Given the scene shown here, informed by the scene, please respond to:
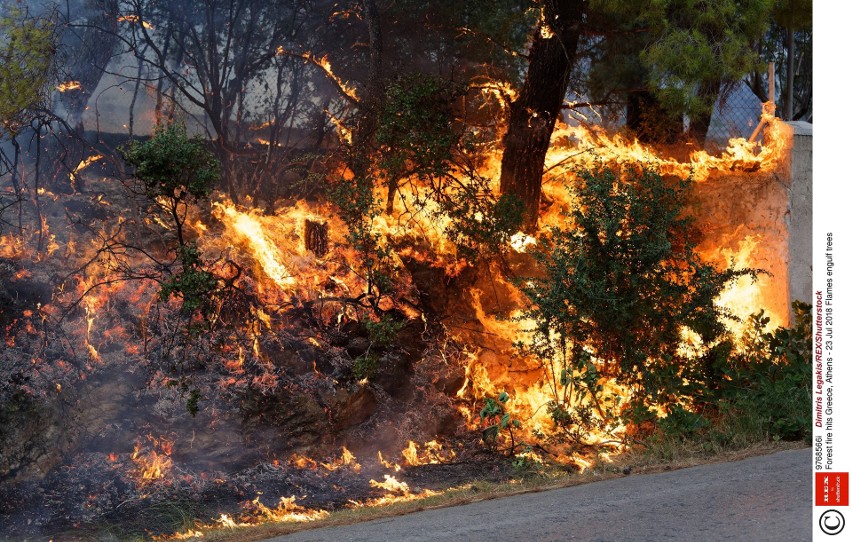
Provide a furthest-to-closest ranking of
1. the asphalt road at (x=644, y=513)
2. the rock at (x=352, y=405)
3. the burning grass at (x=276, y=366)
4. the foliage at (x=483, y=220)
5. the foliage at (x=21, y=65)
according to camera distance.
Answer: the foliage at (x=483, y=220) < the foliage at (x=21, y=65) < the rock at (x=352, y=405) < the burning grass at (x=276, y=366) < the asphalt road at (x=644, y=513)

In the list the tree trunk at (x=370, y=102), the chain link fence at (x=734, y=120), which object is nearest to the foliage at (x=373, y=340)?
the tree trunk at (x=370, y=102)

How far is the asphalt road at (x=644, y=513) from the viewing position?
5.39 meters

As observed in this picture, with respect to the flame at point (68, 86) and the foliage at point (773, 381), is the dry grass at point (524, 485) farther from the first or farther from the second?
the flame at point (68, 86)

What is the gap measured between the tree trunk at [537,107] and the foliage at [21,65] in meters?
5.71

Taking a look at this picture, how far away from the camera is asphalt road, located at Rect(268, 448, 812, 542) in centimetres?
539

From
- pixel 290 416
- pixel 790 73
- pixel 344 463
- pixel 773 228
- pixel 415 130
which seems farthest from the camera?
pixel 790 73

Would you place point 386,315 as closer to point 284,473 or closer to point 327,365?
point 327,365

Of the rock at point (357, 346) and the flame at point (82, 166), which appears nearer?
the rock at point (357, 346)

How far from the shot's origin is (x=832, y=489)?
533 cm

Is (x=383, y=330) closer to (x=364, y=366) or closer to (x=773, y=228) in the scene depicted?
(x=364, y=366)

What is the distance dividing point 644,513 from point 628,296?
3458mm

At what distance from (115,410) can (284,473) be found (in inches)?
72.8

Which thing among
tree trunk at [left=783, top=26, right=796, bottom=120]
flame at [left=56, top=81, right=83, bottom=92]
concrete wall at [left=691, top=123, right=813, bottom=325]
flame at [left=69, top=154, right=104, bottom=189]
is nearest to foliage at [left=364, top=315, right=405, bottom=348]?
concrete wall at [left=691, top=123, right=813, bottom=325]

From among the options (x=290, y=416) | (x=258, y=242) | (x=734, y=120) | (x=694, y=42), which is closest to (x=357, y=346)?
(x=290, y=416)
